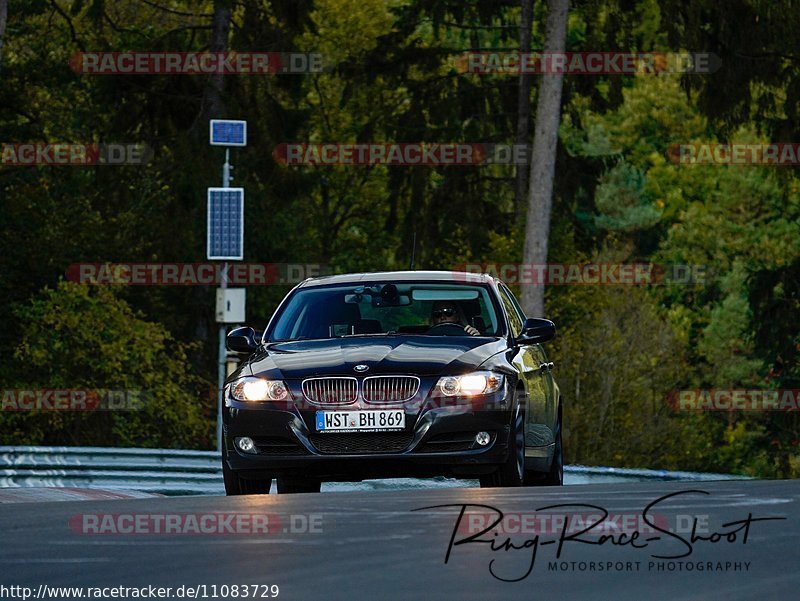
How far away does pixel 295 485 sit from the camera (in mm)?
14188

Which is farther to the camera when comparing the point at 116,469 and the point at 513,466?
the point at 116,469

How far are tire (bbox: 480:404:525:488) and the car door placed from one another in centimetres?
31

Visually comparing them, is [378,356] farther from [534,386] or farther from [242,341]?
[534,386]

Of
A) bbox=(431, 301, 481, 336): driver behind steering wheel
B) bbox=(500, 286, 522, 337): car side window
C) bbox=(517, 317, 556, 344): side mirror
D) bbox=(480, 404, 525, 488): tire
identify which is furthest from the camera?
bbox=(500, 286, 522, 337): car side window

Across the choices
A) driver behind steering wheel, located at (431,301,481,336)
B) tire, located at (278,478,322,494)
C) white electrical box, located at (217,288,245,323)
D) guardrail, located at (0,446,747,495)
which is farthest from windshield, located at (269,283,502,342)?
white electrical box, located at (217,288,245,323)

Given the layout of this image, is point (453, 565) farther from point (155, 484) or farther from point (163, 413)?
point (163, 413)

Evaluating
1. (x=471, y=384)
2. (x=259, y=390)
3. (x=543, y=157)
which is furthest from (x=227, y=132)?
(x=471, y=384)

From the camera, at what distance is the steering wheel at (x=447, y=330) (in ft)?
46.2

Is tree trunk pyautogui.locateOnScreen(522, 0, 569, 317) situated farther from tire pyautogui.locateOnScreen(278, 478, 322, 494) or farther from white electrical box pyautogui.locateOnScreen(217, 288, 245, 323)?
tire pyautogui.locateOnScreen(278, 478, 322, 494)

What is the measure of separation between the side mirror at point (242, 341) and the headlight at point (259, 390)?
807mm

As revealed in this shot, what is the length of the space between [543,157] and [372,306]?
18712 millimetres

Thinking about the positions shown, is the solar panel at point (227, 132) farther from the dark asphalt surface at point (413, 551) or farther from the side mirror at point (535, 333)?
the dark asphalt surface at point (413, 551)

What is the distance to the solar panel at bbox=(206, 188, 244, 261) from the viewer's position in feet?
94.9

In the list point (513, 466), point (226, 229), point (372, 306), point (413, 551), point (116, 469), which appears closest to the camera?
point (413, 551)
